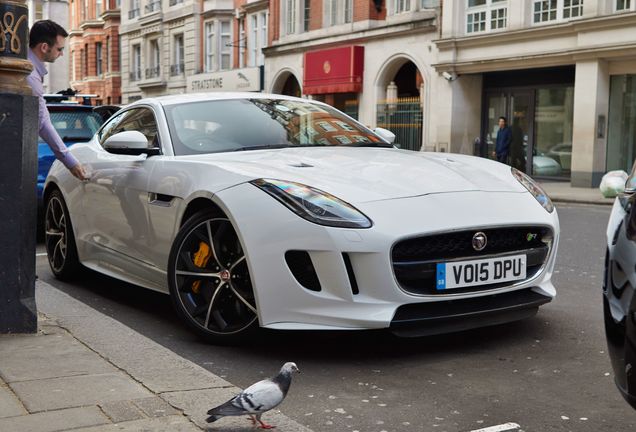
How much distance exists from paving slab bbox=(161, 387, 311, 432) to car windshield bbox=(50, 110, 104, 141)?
716 centimetres

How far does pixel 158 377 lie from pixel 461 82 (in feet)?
77.4

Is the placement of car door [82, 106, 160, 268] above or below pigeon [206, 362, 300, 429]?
above

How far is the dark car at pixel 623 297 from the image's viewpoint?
8.56ft

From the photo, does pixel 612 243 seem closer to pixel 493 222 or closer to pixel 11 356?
pixel 493 222

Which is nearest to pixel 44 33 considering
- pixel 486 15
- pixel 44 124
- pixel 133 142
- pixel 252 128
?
pixel 44 124

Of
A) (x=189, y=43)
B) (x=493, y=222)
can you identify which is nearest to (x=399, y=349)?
(x=493, y=222)

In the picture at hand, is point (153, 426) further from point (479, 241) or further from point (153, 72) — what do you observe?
point (153, 72)

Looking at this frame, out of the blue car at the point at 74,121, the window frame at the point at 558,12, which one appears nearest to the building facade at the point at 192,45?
the window frame at the point at 558,12

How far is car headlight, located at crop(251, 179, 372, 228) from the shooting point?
4148 mm

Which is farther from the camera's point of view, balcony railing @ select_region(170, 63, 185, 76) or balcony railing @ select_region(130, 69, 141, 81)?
balcony railing @ select_region(130, 69, 141, 81)

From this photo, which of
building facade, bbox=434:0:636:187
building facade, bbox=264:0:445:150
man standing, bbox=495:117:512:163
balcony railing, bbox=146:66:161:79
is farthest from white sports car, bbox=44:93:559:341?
balcony railing, bbox=146:66:161:79

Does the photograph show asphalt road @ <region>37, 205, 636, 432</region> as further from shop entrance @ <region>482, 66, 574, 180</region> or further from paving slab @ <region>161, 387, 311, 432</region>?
shop entrance @ <region>482, 66, 574, 180</region>

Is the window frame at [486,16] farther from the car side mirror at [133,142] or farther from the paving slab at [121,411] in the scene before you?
the paving slab at [121,411]

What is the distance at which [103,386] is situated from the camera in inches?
139
